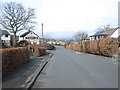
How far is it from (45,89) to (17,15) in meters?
42.6

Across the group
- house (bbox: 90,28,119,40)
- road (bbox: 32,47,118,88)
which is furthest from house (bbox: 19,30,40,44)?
Answer: road (bbox: 32,47,118,88)

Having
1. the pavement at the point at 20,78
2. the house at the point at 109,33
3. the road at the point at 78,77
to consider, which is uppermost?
the house at the point at 109,33

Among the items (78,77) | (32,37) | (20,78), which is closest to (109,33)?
(32,37)

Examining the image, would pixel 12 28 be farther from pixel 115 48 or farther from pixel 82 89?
pixel 82 89

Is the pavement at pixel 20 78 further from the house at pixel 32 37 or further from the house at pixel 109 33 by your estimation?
the house at pixel 32 37

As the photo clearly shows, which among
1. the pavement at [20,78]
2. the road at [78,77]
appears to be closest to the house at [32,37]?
the road at [78,77]

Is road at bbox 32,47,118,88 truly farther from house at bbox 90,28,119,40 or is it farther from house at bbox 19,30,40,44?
house at bbox 19,30,40,44

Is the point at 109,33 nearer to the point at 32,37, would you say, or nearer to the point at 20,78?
the point at 32,37

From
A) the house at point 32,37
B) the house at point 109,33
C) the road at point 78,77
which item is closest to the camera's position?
the road at point 78,77

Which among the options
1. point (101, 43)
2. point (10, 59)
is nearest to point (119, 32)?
point (101, 43)

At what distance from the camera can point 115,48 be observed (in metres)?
19.8

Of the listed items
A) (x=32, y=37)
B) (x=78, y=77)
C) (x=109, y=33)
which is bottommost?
(x=78, y=77)

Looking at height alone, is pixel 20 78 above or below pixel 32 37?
below

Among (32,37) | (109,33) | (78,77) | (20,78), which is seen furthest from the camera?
(32,37)
